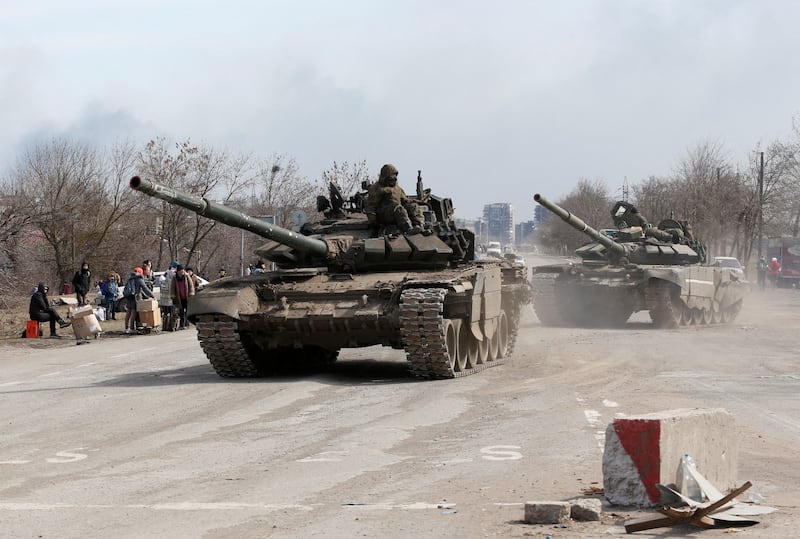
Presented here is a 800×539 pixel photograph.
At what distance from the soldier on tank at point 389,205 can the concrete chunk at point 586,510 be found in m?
10.1

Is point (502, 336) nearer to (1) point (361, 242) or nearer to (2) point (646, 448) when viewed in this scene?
(1) point (361, 242)

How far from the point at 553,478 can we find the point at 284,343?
7.72 meters

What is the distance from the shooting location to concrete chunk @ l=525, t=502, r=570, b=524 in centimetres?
665

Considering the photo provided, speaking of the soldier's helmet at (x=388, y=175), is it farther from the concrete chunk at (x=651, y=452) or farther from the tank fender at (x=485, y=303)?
the concrete chunk at (x=651, y=452)

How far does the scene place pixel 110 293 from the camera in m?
29.0

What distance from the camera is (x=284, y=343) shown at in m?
15.3

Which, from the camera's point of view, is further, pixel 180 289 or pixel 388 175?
pixel 180 289

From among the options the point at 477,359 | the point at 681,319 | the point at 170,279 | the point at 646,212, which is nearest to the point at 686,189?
the point at 646,212

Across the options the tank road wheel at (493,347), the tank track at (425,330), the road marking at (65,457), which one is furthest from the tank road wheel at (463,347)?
the road marking at (65,457)

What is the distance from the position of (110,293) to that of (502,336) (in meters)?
14.0

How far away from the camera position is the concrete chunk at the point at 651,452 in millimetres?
6973

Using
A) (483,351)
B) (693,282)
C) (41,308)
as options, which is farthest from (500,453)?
(693,282)

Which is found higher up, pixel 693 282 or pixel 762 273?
pixel 762 273

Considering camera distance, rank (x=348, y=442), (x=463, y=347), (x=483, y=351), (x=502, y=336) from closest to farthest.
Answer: (x=348, y=442)
(x=463, y=347)
(x=483, y=351)
(x=502, y=336)
